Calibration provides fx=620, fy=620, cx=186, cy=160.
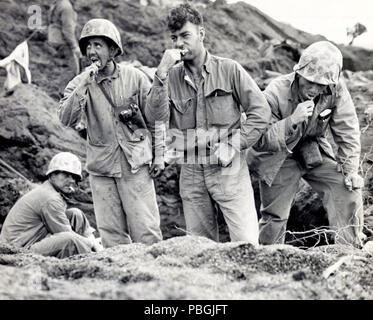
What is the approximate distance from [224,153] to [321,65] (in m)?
1.08

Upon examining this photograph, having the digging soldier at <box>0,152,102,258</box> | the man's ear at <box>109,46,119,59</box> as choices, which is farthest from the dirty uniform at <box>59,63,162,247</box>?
the digging soldier at <box>0,152,102,258</box>

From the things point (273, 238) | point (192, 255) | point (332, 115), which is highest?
point (332, 115)

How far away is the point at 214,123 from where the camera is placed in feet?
16.2

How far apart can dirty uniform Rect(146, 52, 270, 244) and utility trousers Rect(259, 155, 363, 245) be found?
2.10 ft

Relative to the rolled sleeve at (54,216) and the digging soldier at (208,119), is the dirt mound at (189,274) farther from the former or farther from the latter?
the rolled sleeve at (54,216)

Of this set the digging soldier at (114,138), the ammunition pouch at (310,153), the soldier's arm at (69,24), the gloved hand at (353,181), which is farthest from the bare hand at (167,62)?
the soldier's arm at (69,24)

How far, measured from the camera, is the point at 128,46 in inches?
520

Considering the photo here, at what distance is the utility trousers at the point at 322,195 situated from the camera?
5.49 m

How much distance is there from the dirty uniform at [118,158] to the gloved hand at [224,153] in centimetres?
73
